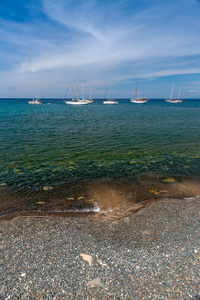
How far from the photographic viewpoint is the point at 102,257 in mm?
7352

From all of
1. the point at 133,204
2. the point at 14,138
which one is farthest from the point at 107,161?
the point at 14,138

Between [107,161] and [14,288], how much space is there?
1459 cm

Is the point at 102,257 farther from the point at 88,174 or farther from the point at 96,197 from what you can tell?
the point at 88,174

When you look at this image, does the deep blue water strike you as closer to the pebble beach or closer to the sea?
the sea

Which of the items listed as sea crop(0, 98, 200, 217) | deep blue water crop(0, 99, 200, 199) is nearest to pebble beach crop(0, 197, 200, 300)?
sea crop(0, 98, 200, 217)

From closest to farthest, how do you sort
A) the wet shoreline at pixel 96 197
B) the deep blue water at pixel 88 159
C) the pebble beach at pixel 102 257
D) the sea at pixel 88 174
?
1. the pebble beach at pixel 102 257
2. the wet shoreline at pixel 96 197
3. the sea at pixel 88 174
4. the deep blue water at pixel 88 159

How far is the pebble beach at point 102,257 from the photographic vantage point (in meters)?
5.98

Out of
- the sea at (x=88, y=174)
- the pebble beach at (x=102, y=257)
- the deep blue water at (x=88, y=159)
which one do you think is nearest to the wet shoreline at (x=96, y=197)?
the sea at (x=88, y=174)

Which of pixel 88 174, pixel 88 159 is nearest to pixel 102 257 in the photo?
pixel 88 174

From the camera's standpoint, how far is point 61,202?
12.1 metres

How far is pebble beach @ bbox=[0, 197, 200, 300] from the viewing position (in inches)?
235

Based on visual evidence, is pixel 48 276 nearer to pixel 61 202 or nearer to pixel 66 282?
pixel 66 282

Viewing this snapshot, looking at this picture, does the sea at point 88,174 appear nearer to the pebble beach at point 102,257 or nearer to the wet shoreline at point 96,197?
the wet shoreline at point 96,197

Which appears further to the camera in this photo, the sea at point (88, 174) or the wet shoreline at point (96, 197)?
the sea at point (88, 174)
